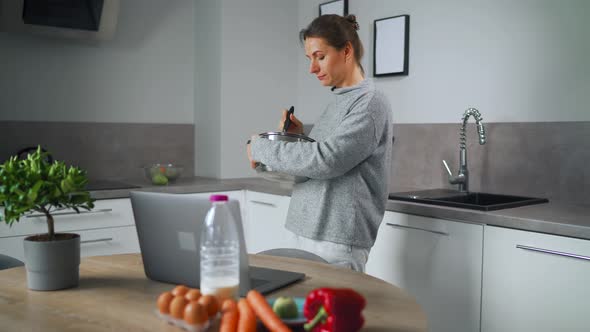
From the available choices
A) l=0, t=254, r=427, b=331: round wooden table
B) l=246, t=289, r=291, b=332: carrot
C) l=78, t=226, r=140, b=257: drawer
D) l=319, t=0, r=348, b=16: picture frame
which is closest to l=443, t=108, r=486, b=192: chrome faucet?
l=319, t=0, r=348, b=16: picture frame

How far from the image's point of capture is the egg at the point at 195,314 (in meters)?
1.06

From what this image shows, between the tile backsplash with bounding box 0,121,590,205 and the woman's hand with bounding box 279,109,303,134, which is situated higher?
the woman's hand with bounding box 279,109,303,134

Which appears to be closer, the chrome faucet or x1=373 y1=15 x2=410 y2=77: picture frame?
the chrome faucet

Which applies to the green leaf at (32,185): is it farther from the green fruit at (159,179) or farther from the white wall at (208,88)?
the white wall at (208,88)

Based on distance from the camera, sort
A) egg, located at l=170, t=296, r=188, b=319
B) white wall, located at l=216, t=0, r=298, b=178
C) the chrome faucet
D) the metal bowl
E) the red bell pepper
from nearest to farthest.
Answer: the red bell pepper → egg, located at l=170, t=296, r=188, b=319 → the metal bowl → the chrome faucet → white wall, located at l=216, t=0, r=298, b=178

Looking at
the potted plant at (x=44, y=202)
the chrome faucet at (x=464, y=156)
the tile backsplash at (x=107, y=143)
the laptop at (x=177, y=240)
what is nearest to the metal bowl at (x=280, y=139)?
the laptop at (x=177, y=240)

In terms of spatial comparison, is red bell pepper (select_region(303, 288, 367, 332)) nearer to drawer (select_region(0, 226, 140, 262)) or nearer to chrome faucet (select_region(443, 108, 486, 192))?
chrome faucet (select_region(443, 108, 486, 192))

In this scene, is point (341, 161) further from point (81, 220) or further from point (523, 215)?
point (81, 220)

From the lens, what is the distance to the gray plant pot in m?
1.36

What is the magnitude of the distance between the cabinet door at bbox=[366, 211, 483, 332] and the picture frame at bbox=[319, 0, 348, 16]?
1.56 m

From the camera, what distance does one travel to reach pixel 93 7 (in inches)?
125

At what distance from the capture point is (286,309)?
1.09 metres

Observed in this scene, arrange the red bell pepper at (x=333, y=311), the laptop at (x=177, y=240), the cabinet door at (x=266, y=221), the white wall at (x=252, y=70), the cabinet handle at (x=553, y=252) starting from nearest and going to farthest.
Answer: the red bell pepper at (x=333, y=311), the laptop at (x=177, y=240), the cabinet handle at (x=553, y=252), the cabinet door at (x=266, y=221), the white wall at (x=252, y=70)

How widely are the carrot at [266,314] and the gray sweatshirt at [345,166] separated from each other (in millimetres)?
922
